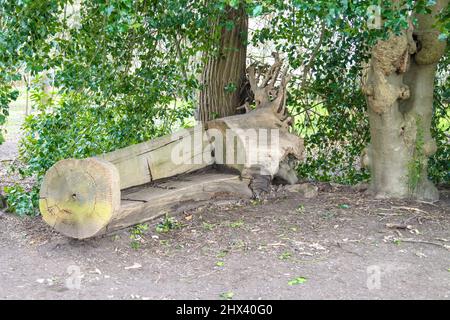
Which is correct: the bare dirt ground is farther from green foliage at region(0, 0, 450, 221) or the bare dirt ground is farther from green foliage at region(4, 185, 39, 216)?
green foliage at region(0, 0, 450, 221)

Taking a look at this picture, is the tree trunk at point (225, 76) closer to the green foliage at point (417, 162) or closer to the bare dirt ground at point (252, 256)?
the bare dirt ground at point (252, 256)

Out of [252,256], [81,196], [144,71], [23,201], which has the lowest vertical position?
[252,256]

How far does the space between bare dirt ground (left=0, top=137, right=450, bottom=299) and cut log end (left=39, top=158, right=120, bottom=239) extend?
227 millimetres

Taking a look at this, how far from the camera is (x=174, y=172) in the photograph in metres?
6.09

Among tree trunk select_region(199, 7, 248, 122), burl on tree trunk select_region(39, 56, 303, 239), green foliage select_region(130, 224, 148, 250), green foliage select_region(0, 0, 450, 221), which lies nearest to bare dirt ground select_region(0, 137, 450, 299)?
green foliage select_region(130, 224, 148, 250)

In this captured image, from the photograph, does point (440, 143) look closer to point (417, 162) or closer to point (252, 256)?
point (417, 162)

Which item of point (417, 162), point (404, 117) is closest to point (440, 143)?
point (417, 162)

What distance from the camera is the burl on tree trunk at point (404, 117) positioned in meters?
6.00

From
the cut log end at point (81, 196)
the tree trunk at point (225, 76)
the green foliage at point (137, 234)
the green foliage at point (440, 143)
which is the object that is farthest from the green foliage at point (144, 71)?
the green foliage at point (137, 234)

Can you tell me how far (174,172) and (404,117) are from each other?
2512 mm

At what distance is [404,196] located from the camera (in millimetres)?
6336
